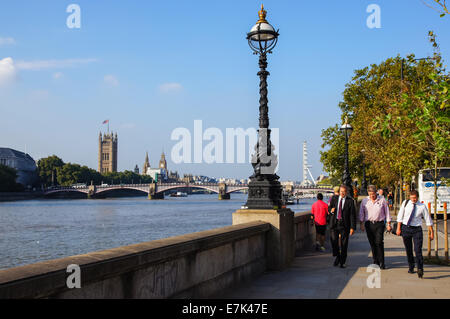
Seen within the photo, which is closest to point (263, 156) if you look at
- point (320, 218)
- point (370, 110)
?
point (320, 218)

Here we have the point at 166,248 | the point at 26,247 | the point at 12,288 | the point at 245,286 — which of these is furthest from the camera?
the point at 26,247

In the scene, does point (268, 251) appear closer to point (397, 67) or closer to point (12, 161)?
point (397, 67)

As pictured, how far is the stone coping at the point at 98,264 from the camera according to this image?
3471 mm

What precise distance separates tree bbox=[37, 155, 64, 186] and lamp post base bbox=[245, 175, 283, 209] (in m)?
147

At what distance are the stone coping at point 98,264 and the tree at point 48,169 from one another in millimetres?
150042

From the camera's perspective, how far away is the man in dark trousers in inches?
382

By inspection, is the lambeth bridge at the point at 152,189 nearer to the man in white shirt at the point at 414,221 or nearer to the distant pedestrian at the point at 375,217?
the distant pedestrian at the point at 375,217

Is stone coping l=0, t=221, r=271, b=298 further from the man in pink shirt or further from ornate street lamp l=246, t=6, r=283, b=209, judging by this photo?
the man in pink shirt

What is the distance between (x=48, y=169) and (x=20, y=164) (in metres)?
19.6

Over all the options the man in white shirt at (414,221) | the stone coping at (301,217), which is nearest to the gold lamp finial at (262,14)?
the man in white shirt at (414,221)

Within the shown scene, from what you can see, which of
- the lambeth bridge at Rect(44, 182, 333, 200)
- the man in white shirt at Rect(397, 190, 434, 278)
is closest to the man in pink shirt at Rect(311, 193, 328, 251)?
the man in white shirt at Rect(397, 190, 434, 278)

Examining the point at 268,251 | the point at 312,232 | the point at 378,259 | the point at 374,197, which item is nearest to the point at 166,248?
the point at 268,251

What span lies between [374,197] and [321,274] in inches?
72.9
